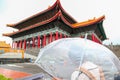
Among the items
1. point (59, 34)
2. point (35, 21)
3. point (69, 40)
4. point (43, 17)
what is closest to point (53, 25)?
point (59, 34)

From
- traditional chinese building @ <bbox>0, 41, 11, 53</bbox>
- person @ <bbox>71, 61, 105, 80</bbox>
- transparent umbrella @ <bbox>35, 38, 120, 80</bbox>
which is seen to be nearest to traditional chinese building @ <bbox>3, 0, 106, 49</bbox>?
traditional chinese building @ <bbox>0, 41, 11, 53</bbox>

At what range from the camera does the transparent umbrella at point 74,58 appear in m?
2.94

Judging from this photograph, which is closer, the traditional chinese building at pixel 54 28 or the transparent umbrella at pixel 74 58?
the transparent umbrella at pixel 74 58

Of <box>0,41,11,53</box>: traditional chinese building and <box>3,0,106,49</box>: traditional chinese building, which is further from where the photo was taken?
<box>3,0,106,49</box>: traditional chinese building

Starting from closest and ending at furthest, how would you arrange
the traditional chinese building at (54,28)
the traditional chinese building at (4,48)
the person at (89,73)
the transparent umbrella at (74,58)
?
the person at (89,73)
the transparent umbrella at (74,58)
the traditional chinese building at (4,48)
the traditional chinese building at (54,28)

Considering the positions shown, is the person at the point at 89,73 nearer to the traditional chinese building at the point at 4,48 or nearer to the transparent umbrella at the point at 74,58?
the transparent umbrella at the point at 74,58

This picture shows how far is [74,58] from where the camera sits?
2980mm

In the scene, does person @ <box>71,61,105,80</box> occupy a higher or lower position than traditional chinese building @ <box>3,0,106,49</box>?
lower

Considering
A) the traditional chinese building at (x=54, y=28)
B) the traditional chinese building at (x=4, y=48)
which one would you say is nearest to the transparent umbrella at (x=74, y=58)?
the traditional chinese building at (x=54, y=28)

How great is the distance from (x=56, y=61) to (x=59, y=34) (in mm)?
20834

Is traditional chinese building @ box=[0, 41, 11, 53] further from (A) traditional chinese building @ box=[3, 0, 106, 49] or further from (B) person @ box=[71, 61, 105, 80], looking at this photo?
(B) person @ box=[71, 61, 105, 80]

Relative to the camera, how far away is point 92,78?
2520 mm

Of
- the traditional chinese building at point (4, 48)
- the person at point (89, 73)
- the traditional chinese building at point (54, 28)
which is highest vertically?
the traditional chinese building at point (54, 28)

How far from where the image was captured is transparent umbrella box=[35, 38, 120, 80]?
116 inches
